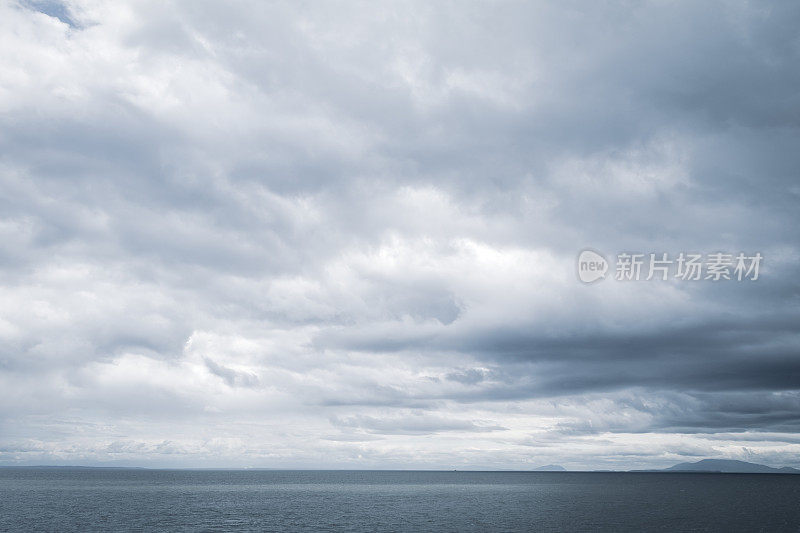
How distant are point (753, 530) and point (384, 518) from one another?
76771 mm

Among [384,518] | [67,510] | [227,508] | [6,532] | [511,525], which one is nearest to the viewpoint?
[6,532]

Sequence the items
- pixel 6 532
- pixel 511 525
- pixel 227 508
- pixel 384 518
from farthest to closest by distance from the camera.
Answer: pixel 227 508
pixel 384 518
pixel 511 525
pixel 6 532

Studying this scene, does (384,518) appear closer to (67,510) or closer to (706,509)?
(67,510)

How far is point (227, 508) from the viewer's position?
15475 centimetres

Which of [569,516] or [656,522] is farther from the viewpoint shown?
[569,516]

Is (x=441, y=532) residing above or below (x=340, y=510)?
above

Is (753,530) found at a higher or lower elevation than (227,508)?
higher

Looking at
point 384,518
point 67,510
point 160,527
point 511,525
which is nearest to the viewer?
point 160,527

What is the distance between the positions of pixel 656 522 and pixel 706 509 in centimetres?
5197

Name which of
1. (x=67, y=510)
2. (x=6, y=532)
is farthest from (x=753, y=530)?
(x=67, y=510)

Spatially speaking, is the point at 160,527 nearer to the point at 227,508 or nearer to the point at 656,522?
the point at 227,508

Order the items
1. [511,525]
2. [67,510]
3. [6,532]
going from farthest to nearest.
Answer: [67,510] → [511,525] → [6,532]

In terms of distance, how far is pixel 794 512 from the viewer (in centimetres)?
15662

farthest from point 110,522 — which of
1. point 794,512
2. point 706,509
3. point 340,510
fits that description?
point 794,512
